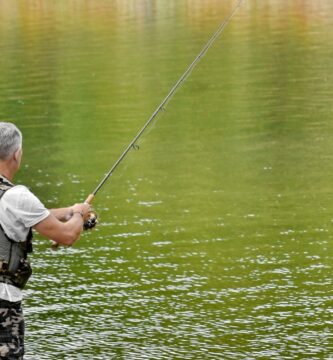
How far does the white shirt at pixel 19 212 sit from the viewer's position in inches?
246

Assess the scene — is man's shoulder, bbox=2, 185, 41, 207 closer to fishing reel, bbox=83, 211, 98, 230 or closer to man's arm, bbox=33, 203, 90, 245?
man's arm, bbox=33, 203, 90, 245

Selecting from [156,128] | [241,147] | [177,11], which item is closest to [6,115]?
[156,128]

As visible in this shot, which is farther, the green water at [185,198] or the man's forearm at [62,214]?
the green water at [185,198]

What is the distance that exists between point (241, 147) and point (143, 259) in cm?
606

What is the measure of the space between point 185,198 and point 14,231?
839 cm

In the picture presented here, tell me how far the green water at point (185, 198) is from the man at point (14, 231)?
2.90 m

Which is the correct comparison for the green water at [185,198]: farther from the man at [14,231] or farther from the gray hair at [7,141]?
the gray hair at [7,141]

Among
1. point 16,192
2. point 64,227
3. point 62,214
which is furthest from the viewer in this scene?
point 62,214

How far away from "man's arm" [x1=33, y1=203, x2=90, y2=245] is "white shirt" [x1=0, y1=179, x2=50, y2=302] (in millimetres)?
48

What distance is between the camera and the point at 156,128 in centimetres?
2047

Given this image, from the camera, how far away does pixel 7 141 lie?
630 centimetres

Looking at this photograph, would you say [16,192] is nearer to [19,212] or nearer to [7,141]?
[19,212]

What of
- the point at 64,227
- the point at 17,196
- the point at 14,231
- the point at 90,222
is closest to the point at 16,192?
the point at 17,196

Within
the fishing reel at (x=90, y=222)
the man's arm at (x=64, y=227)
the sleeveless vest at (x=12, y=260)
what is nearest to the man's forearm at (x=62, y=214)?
the man's arm at (x=64, y=227)
